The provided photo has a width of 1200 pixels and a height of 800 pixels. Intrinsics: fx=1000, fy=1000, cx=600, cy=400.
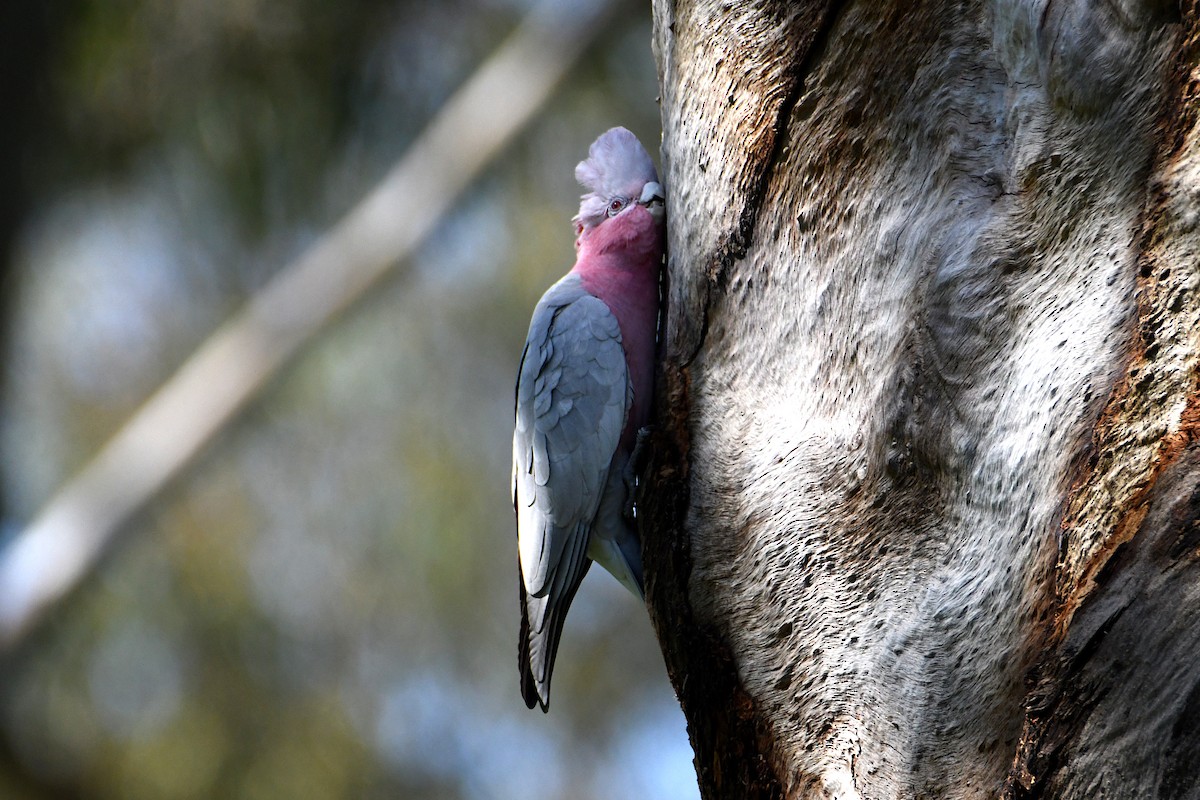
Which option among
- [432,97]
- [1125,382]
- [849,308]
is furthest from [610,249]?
[432,97]

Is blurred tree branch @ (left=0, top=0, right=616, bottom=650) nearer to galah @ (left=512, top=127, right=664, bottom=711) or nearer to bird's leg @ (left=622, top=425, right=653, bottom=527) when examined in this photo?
galah @ (left=512, top=127, right=664, bottom=711)

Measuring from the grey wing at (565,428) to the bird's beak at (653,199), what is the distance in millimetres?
263

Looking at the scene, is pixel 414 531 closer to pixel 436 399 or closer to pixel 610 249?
pixel 436 399

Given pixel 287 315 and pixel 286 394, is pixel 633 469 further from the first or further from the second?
pixel 286 394

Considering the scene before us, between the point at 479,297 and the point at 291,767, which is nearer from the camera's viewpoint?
the point at 291,767

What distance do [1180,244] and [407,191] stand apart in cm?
392

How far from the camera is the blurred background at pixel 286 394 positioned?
5.09m

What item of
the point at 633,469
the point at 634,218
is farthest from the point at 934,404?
the point at 634,218

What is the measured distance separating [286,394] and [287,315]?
0.97 m

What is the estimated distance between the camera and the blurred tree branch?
167 inches

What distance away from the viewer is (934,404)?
1354mm

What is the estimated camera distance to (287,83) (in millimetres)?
5160

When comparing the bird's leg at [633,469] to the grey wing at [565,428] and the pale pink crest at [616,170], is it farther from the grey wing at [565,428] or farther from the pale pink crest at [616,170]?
the pale pink crest at [616,170]

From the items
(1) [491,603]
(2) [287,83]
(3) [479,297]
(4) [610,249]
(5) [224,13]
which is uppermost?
(5) [224,13]
